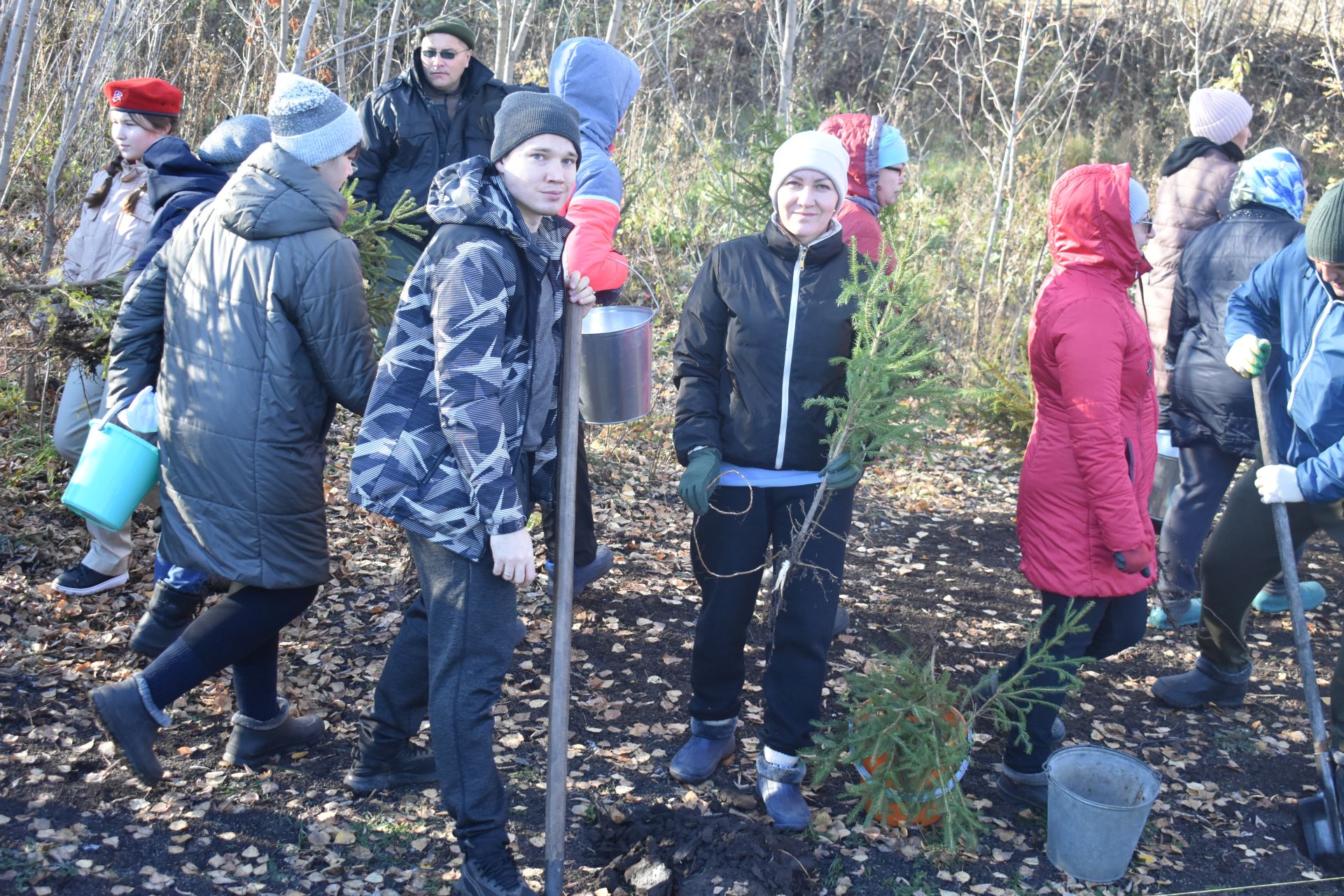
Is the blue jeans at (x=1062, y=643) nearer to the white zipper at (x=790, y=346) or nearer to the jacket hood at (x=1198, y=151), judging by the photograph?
the white zipper at (x=790, y=346)

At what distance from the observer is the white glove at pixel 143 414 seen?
297 cm

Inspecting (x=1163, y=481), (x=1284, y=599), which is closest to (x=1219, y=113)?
(x=1163, y=481)

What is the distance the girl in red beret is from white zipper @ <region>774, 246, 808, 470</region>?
2.43 m

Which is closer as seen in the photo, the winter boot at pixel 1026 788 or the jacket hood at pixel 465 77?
the winter boot at pixel 1026 788

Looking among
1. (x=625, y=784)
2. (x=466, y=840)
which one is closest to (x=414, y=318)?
(x=466, y=840)

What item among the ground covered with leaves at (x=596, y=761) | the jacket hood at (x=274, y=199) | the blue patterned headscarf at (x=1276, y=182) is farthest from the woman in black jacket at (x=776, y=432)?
the blue patterned headscarf at (x=1276, y=182)

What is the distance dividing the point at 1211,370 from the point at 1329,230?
1.28 meters

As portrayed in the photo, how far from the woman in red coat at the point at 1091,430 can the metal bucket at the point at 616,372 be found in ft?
4.22

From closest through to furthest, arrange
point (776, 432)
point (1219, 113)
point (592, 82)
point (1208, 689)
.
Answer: point (776, 432)
point (592, 82)
point (1208, 689)
point (1219, 113)

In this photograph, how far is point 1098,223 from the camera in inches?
119

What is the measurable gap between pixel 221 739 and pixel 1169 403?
4132 mm

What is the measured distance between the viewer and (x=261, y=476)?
2781 millimetres

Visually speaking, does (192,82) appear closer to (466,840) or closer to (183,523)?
(183,523)

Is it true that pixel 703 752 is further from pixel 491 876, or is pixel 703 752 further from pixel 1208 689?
pixel 1208 689
